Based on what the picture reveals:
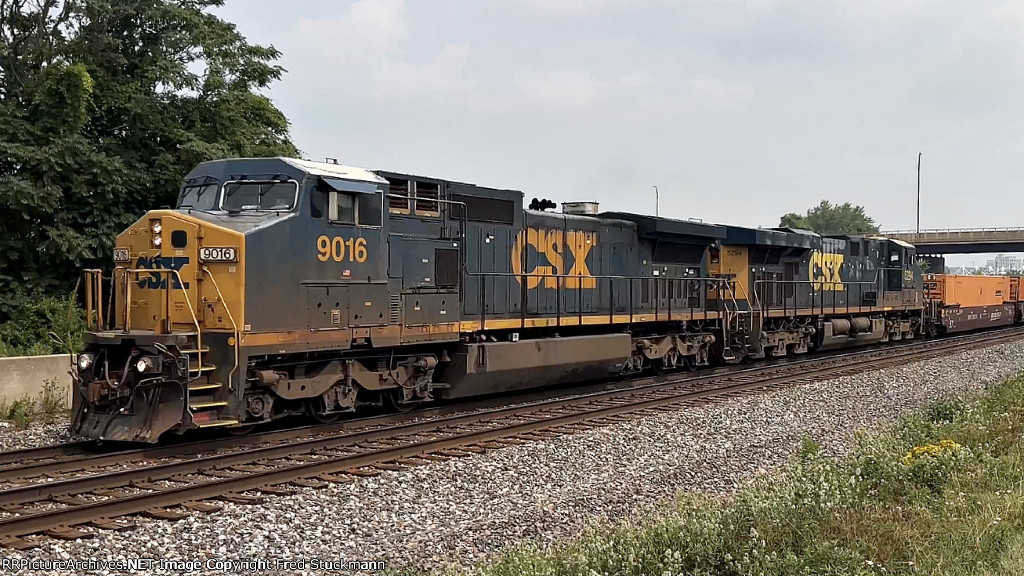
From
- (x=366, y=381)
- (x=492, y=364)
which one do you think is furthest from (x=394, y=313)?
(x=492, y=364)

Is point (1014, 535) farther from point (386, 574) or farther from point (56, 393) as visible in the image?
point (56, 393)

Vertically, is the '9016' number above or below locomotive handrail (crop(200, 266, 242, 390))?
above

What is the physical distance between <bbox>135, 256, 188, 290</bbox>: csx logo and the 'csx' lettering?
5.40 meters

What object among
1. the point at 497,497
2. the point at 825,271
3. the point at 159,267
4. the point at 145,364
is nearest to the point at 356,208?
the point at 159,267

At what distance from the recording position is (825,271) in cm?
2136

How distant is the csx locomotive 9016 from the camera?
859 cm

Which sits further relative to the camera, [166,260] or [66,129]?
[66,129]

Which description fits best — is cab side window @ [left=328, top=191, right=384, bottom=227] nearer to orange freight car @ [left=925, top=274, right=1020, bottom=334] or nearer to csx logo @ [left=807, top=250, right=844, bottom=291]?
csx logo @ [left=807, top=250, right=844, bottom=291]

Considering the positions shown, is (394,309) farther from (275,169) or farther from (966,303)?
(966,303)

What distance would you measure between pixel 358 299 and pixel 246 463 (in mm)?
2539

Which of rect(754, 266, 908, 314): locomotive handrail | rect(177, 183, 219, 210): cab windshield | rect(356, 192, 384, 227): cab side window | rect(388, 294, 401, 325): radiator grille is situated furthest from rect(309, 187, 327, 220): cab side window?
rect(754, 266, 908, 314): locomotive handrail

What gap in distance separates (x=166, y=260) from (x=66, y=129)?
5895 millimetres

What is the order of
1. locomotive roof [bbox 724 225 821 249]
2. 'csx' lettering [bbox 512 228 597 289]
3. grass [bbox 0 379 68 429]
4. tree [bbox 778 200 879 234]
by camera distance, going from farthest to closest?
1. tree [bbox 778 200 879 234]
2. locomotive roof [bbox 724 225 821 249]
3. 'csx' lettering [bbox 512 228 597 289]
4. grass [bbox 0 379 68 429]

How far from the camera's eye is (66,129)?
43.7 ft
